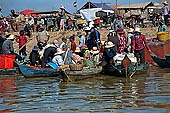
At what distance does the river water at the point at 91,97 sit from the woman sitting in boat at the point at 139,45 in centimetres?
172

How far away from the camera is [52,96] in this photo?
30.7 feet

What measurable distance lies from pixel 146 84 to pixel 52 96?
284cm

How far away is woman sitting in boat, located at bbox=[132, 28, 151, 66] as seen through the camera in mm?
13883

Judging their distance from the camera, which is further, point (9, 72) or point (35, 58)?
point (9, 72)

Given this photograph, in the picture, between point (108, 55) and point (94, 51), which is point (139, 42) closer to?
point (108, 55)

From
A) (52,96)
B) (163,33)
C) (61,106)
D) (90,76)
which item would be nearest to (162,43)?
(163,33)

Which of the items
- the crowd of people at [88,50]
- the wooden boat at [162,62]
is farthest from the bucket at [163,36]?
the crowd of people at [88,50]

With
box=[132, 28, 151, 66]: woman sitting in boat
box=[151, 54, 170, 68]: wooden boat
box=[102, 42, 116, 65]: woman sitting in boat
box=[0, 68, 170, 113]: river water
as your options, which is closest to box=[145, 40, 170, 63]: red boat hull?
box=[151, 54, 170, 68]: wooden boat

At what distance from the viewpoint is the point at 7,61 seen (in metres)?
15.7

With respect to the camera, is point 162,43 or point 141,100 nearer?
point 141,100

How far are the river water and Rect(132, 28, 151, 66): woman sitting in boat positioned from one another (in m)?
1.72

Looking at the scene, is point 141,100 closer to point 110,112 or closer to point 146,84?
point 110,112

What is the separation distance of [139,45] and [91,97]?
550 centimetres

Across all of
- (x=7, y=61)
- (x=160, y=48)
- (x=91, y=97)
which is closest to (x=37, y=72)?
(x=7, y=61)
